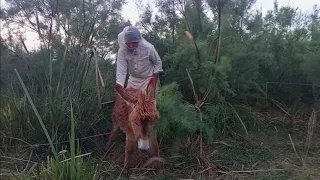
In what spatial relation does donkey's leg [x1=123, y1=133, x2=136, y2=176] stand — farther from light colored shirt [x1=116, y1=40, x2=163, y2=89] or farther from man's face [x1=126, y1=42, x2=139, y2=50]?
man's face [x1=126, y1=42, x2=139, y2=50]

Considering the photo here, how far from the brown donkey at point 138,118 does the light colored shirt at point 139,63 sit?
31 cm

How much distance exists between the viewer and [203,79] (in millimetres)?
6355

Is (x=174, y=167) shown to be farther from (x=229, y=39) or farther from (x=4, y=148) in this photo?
(x=229, y=39)

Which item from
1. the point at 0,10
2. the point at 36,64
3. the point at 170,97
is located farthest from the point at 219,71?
the point at 0,10

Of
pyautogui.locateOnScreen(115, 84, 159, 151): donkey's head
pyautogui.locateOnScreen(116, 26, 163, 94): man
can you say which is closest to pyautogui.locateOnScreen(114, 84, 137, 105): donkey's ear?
pyautogui.locateOnScreen(115, 84, 159, 151): donkey's head

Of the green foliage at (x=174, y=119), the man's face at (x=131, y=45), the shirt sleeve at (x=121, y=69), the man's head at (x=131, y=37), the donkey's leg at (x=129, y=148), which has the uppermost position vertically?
the man's head at (x=131, y=37)

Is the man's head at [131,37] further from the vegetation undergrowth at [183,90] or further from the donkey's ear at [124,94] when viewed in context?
the donkey's ear at [124,94]

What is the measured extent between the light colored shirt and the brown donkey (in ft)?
1.00

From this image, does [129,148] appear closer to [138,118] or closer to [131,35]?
[138,118]

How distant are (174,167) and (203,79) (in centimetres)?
160

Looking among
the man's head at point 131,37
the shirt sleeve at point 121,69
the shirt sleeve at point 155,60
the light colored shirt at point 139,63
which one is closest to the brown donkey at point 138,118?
the shirt sleeve at point 121,69

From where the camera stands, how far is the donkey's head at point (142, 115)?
4.68 m

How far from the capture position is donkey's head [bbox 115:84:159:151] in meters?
4.68

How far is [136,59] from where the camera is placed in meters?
5.62
